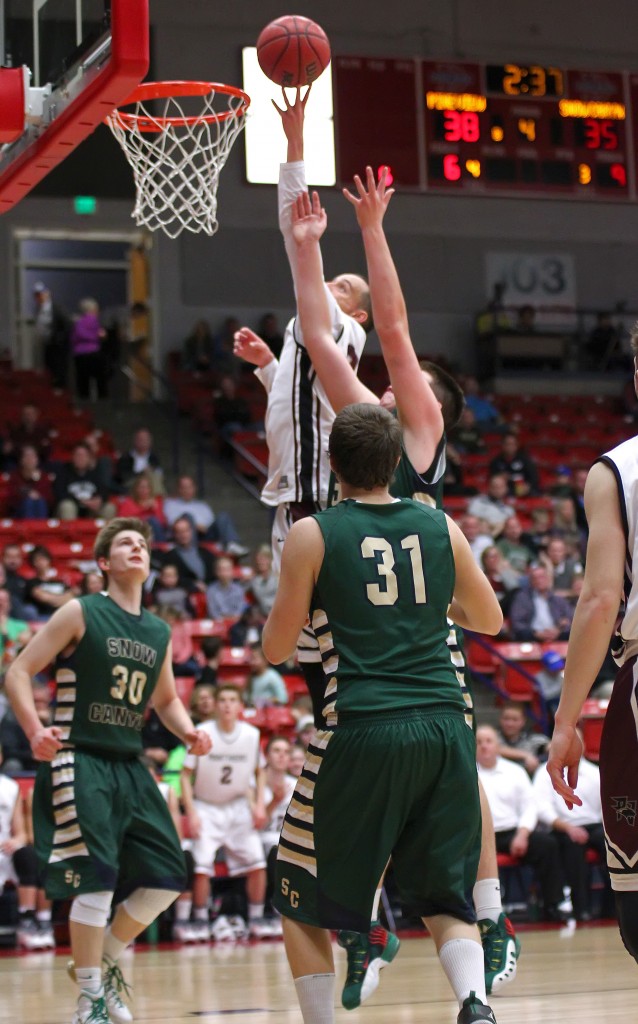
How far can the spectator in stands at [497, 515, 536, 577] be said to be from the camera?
15.7 meters

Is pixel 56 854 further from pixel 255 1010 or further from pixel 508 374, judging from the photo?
pixel 508 374

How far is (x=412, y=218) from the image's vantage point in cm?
2292

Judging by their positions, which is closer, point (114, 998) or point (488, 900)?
point (488, 900)

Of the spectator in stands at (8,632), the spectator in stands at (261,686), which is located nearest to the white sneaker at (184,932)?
the spectator in stands at (261,686)

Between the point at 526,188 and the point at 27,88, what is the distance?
13750 millimetres

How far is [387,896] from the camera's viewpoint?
35.6 feet

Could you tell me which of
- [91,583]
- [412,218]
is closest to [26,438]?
[91,583]

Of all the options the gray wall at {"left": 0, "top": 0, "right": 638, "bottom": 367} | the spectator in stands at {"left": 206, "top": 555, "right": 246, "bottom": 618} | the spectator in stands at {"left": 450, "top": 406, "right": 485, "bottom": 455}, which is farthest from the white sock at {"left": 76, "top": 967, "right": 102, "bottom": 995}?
the gray wall at {"left": 0, "top": 0, "right": 638, "bottom": 367}

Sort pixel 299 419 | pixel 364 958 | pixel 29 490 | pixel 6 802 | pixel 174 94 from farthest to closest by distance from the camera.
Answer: pixel 29 490 < pixel 6 802 < pixel 174 94 < pixel 299 419 < pixel 364 958

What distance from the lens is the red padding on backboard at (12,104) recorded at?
6027mm

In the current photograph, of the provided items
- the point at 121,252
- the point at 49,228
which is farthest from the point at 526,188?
the point at 121,252

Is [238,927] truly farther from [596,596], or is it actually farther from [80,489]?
[596,596]

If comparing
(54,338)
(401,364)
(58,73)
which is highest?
(54,338)

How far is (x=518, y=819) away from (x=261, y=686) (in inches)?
102
